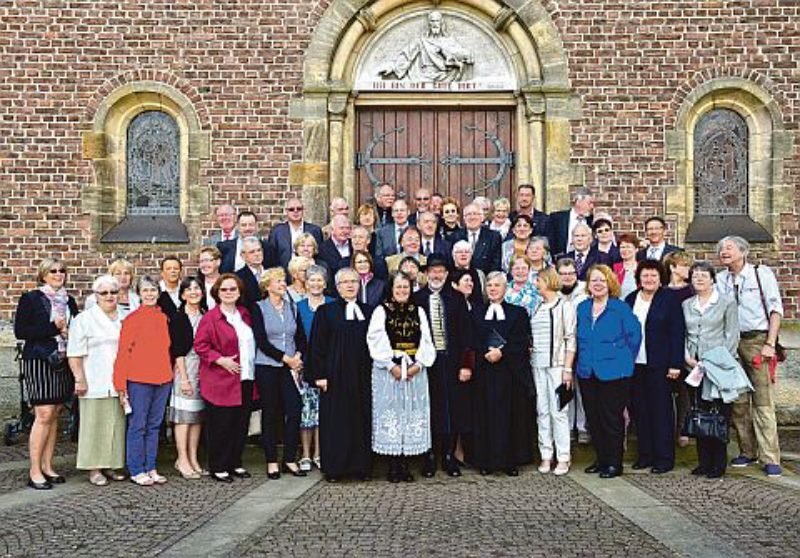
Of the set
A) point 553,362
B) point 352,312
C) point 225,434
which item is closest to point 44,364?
point 225,434

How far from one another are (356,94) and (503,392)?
488 centimetres

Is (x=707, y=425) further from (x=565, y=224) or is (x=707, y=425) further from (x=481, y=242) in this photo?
(x=565, y=224)

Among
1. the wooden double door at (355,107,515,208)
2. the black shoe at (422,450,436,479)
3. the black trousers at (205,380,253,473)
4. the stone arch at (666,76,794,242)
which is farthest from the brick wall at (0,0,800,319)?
the black shoe at (422,450,436,479)

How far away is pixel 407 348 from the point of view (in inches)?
290

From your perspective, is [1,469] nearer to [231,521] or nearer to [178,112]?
[231,521]

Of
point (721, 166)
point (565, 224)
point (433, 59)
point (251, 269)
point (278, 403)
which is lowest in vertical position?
point (278, 403)

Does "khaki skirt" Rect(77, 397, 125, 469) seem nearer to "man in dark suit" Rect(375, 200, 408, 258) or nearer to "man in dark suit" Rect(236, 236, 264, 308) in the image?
"man in dark suit" Rect(236, 236, 264, 308)

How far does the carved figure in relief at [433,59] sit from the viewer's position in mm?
11281

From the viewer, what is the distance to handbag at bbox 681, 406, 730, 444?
7297 millimetres

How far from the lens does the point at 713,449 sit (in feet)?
24.5

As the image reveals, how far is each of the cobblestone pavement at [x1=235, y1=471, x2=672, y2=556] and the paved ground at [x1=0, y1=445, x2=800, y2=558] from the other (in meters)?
0.01

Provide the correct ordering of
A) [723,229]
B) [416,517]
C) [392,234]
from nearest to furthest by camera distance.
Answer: [416,517]
[392,234]
[723,229]

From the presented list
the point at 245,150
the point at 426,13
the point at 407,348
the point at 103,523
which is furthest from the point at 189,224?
the point at 103,523

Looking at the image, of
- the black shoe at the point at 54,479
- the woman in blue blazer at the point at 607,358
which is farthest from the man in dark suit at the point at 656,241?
the black shoe at the point at 54,479
